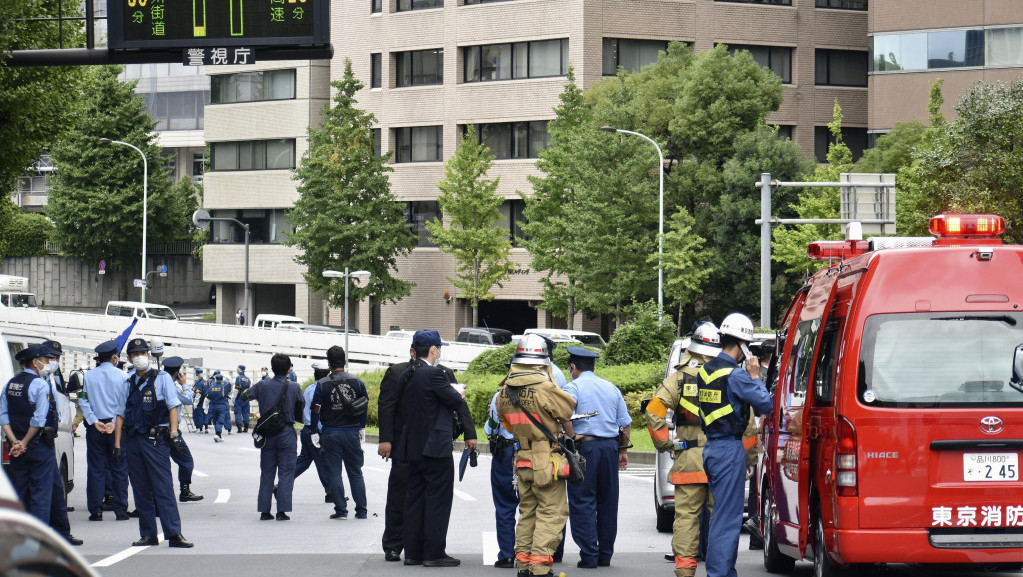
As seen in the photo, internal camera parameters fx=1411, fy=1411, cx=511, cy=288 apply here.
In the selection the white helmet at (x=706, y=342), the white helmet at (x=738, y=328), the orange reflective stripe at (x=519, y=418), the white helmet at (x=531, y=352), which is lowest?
the orange reflective stripe at (x=519, y=418)

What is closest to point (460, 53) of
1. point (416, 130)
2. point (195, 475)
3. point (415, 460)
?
point (416, 130)

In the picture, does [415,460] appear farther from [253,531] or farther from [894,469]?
[894,469]

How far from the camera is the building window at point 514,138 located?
195ft

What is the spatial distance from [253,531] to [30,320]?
43945mm

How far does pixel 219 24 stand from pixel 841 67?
49.9 metres

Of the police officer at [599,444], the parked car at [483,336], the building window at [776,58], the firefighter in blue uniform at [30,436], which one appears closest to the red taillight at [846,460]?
the police officer at [599,444]

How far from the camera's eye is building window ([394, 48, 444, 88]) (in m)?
62.6

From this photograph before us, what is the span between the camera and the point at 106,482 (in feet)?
57.0

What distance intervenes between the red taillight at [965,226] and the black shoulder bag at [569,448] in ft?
10.6

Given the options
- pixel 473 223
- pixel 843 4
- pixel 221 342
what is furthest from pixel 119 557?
pixel 843 4

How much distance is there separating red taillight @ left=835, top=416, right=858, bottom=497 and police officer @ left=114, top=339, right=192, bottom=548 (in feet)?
21.7

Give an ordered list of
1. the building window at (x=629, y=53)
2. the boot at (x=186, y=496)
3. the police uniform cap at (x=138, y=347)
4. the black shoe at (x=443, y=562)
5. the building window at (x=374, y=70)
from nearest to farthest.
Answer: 1. the black shoe at (x=443, y=562)
2. the police uniform cap at (x=138, y=347)
3. the boot at (x=186, y=496)
4. the building window at (x=629, y=53)
5. the building window at (x=374, y=70)

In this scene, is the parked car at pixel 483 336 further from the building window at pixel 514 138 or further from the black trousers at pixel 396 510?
the black trousers at pixel 396 510

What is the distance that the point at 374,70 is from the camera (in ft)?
213
